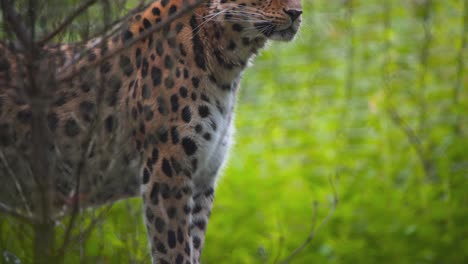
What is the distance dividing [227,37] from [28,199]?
171cm

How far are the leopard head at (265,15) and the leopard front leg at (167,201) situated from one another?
0.67 metres

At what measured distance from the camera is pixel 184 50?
170 inches

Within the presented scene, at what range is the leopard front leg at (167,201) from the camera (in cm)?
420

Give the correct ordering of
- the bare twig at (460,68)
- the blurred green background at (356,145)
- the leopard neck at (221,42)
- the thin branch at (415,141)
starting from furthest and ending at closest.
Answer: the bare twig at (460,68) < the thin branch at (415,141) < the blurred green background at (356,145) < the leopard neck at (221,42)

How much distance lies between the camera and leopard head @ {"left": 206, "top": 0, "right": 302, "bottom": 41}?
4.16m

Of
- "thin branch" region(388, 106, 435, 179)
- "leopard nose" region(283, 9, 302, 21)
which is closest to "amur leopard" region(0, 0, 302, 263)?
"leopard nose" region(283, 9, 302, 21)

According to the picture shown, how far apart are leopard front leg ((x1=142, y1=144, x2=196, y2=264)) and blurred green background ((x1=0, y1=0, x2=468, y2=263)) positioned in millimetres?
1662

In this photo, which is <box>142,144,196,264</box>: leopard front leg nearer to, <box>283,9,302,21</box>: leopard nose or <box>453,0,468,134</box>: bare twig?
<box>283,9,302,21</box>: leopard nose

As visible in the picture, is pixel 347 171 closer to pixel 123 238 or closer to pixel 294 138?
pixel 294 138

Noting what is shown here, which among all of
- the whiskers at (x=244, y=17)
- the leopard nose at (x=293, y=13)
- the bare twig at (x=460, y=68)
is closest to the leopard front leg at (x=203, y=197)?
the whiskers at (x=244, y=17)

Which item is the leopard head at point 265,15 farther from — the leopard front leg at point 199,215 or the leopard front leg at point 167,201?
the leopard front leg at point 199,215

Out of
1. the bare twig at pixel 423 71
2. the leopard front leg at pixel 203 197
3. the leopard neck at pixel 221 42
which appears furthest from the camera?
the bare twig at pixel 423 71

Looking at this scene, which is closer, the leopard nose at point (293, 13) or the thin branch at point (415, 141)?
the leopard nose at point (293, 13)

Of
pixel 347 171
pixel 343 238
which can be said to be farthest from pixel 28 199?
pixel 347 171
